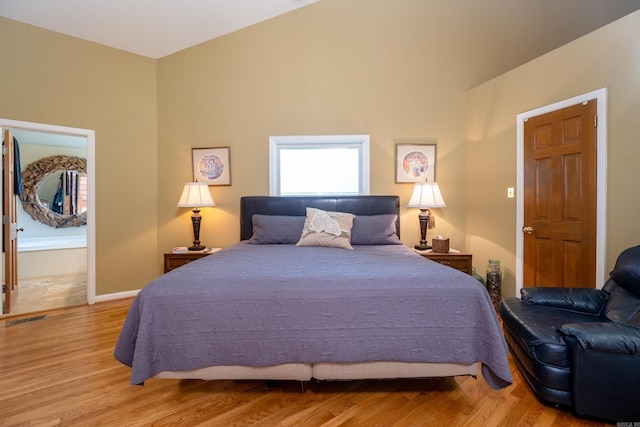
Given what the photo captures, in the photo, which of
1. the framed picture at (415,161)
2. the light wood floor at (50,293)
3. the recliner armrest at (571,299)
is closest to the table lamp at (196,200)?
the light wood floor at (50,293)

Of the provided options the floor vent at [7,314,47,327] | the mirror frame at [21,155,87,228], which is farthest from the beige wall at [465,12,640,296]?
the mirror frame at [21,155,87,228]

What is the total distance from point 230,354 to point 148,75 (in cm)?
376

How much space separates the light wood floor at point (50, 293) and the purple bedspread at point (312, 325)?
8.59ft

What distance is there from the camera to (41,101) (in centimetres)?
290

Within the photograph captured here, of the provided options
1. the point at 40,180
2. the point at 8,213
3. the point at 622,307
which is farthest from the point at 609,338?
the point at 40,180

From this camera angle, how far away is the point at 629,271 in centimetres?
166

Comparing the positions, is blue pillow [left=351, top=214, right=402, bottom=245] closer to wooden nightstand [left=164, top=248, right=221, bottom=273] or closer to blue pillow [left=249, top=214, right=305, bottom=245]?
blue pillow [left=249, top=214, right=305, bottom=245]

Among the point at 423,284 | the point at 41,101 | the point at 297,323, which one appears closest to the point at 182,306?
the point at 297,323

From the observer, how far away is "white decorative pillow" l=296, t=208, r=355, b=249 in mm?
2592

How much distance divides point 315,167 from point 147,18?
2551 mm

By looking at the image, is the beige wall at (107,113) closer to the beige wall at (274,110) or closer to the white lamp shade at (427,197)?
the beige wall at (274,110)

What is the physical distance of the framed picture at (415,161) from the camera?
3.36 meters

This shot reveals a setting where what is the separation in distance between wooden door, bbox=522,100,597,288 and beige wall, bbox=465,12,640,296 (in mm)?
122

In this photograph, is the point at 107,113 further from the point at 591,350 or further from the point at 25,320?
the point at 591,350
